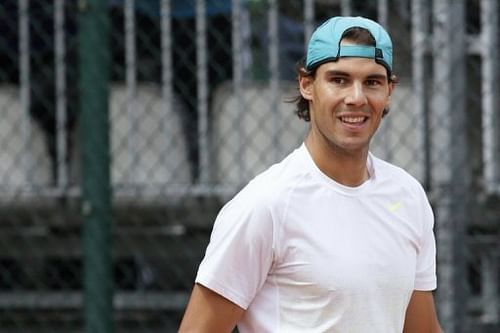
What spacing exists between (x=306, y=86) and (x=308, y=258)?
447 millimetres

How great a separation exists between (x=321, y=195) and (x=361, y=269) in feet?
0.67

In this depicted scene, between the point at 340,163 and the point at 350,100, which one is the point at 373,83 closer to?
the point at 350,100

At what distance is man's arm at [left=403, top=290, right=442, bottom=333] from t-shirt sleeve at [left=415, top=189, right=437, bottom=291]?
3cm

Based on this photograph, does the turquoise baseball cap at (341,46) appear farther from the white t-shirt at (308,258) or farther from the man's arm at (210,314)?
the man's arm at (210,314)

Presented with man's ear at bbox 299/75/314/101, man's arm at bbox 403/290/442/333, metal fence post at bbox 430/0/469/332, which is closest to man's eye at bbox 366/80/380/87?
man's ear at bbox 299/75/314/101

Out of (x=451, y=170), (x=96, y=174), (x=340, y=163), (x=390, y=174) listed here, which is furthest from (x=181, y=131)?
(x=340, y=163)

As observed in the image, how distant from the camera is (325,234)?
2871mm

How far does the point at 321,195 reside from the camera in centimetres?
293

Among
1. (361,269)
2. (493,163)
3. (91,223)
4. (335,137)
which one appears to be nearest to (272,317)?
(361,269)

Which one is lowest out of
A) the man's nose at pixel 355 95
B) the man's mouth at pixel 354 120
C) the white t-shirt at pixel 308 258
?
the white t-shirt at pixel 308 258

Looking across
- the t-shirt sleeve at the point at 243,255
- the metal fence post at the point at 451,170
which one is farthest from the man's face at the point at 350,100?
the metal fence post at the point at 451,170

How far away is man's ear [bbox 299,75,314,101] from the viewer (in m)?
3.01

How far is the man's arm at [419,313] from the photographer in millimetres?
3205

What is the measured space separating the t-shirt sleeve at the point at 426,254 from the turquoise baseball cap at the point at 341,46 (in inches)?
16.0
